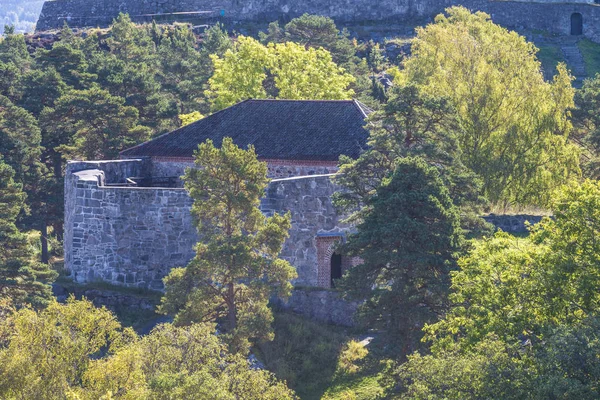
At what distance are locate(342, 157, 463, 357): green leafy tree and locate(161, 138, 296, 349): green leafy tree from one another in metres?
2.01

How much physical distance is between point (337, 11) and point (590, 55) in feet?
69.9

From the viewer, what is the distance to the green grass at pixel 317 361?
92.4 ft

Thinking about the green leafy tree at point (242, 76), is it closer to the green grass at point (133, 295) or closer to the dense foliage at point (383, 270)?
Answer: the dense foliage at point (383, 270)

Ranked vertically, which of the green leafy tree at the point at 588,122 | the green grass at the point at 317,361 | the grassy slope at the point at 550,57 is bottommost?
the green grass at the point at 317,361

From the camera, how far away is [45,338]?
22.6 metres

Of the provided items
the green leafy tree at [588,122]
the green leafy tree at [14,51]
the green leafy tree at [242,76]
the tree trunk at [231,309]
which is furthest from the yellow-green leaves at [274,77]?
the tree trunk at [231,309]

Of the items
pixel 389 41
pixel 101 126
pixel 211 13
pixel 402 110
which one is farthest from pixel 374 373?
pixel 211 13

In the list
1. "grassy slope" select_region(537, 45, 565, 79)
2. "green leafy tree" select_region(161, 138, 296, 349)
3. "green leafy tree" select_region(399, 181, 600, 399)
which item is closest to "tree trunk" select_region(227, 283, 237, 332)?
"green leafy tree" select_region(161, 138, 296, 349)

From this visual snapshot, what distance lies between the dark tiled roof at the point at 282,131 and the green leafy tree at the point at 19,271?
7608 mm

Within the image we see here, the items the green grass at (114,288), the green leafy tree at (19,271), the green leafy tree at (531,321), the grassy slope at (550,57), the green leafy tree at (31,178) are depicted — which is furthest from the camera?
the grassy slope at (550,57)

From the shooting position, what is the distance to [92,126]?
1720 inches

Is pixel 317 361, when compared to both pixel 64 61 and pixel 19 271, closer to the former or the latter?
pixel 19 271

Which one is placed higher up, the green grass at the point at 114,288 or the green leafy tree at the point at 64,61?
the green leafy tree at the point at 64,61

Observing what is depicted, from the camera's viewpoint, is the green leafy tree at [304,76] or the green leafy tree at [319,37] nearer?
the green leafy tree at [304,76]
